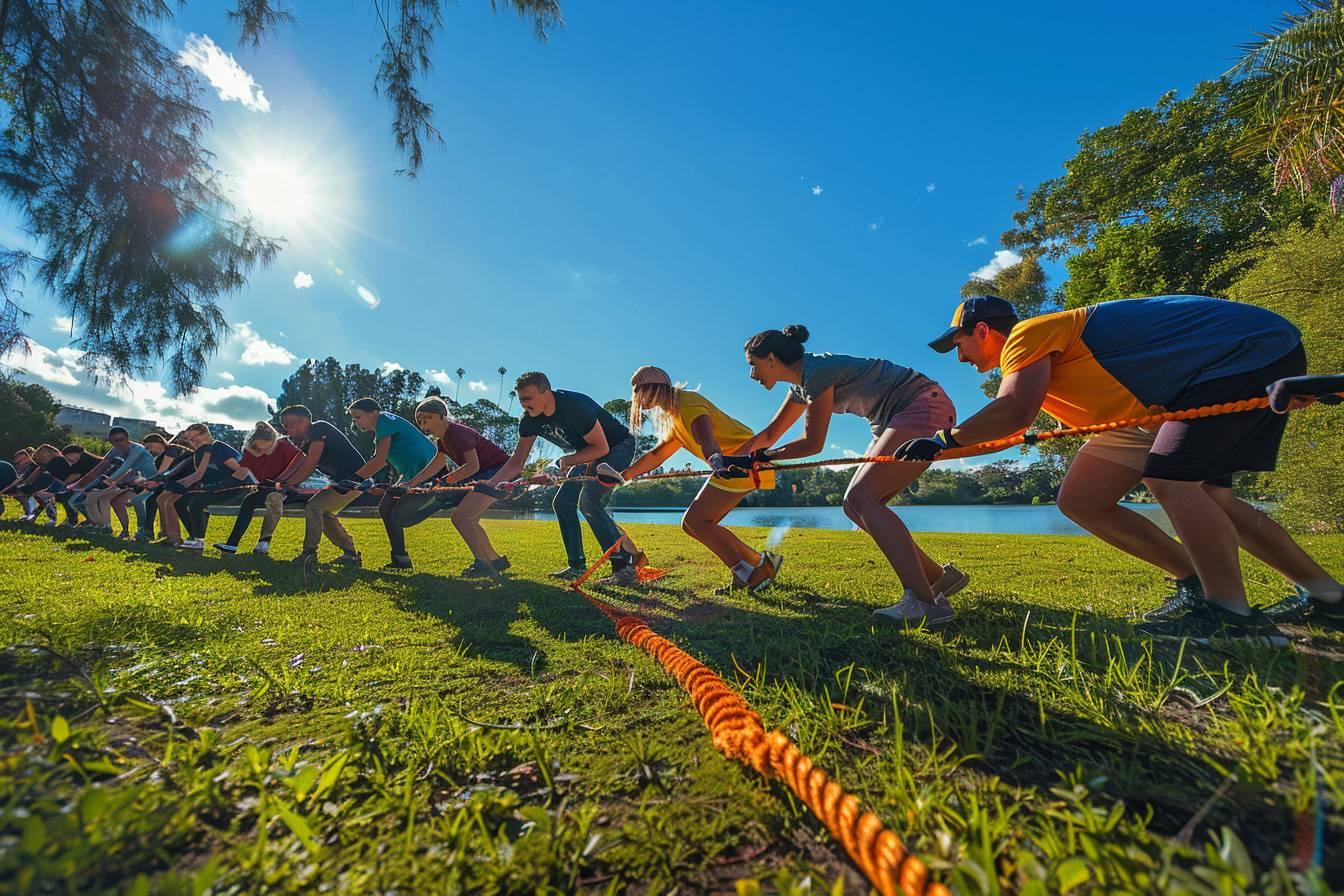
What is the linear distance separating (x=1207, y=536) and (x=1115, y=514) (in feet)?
2.09

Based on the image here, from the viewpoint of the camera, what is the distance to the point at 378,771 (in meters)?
1.34

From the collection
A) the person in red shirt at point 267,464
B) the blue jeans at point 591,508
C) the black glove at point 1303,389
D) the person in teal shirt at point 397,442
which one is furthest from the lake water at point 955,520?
the person in red shirt at point 267,464

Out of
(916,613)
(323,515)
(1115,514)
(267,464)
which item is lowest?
(916,613)

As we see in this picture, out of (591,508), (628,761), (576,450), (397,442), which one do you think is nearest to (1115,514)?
(628,761)

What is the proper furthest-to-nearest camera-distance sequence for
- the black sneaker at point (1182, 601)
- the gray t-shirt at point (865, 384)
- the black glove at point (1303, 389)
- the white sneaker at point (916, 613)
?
the gray t-shirt at point (865, 384)
the white sneaker at point (916, 613)
the black sneaker at point (1182, 601)
the black glove at point (1303, 389)

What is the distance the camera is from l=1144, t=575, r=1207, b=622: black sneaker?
8.41 ft

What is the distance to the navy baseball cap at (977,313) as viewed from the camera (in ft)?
9.23

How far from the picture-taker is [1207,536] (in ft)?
7.18

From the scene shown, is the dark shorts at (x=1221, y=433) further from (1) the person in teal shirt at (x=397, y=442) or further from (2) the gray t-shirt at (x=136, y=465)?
(2) the gray t-shirt at (x=136, y=465)

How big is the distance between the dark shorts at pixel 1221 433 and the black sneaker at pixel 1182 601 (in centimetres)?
73

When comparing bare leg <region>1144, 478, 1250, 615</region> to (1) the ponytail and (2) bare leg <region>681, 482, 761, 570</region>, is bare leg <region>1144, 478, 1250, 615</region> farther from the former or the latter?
(2) bare leg <region>681, 482, 761, 570</region>

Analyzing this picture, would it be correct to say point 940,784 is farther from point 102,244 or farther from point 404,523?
point 102,244

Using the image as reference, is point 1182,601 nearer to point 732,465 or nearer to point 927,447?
point 927,447

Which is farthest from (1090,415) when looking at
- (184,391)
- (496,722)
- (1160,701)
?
(184,391)
